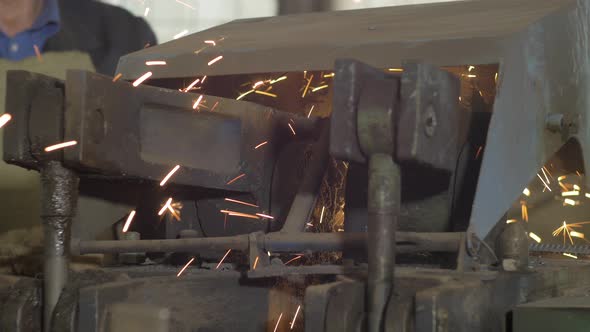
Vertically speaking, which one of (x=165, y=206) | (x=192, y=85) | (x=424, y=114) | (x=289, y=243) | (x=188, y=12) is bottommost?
(x=289, y=243)

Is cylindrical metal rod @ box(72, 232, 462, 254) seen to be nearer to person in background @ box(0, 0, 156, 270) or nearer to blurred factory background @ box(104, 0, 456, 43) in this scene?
person in background @ box(0, 0, 156, 270)

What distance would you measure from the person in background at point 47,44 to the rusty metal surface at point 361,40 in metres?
1.17

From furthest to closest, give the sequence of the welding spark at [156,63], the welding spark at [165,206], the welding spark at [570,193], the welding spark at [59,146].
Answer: the welding spark at [570,193] < the welding spark at [156,63] < the welding spark at [165,206] < the welding spark at [59,146]

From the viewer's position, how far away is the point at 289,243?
6.99 feet

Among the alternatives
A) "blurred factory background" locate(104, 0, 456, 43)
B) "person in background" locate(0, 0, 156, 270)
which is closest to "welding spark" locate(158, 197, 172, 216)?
"person in background" locate(0, 0, 156, 270)

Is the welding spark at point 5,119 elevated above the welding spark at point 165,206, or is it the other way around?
the welding spark at point 5,119

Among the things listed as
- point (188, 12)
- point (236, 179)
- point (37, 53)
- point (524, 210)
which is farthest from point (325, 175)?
point (188, 12)

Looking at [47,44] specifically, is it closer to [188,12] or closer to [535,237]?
[188,12]

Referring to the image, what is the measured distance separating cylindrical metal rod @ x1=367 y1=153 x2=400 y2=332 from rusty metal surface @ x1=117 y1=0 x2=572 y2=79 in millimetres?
411

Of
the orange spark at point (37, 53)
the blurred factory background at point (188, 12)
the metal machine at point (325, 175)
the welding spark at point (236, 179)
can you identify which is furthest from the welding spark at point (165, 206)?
the blurred factory background at point (188, 12)

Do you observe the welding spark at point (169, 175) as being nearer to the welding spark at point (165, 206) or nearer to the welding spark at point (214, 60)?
the welding spark at point (165, 206)

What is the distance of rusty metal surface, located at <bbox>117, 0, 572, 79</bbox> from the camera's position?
2146 mm

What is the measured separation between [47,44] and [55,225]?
2163 millimetres

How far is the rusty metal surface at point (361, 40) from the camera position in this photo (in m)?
2.15
